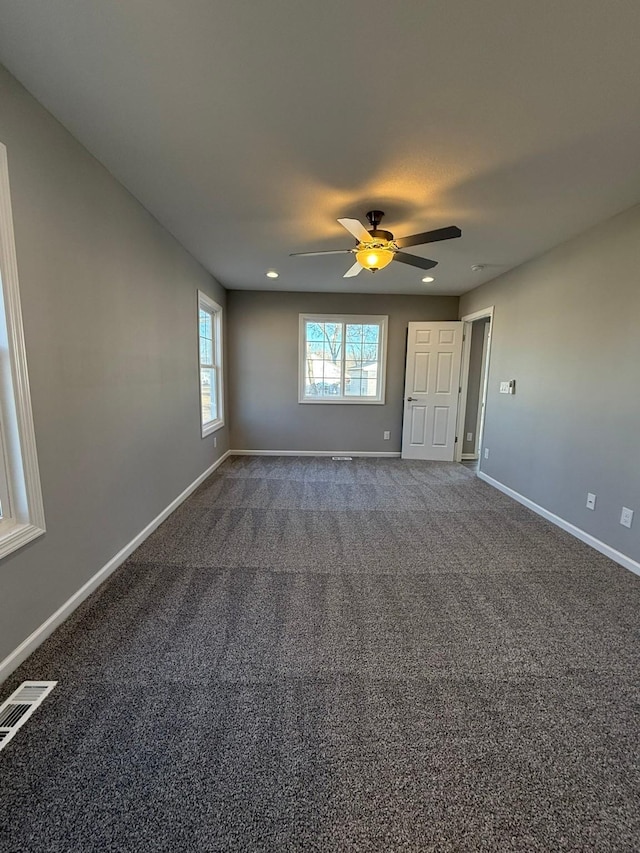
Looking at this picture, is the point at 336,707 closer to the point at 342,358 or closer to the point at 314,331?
the point at 342,358

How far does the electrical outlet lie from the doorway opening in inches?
98.3

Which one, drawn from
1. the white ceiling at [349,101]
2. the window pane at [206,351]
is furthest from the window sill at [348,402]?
the white ceiling at [349,101]

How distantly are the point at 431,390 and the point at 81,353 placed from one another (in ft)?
14.5

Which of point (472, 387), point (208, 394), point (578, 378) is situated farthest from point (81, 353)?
point (472, 387)

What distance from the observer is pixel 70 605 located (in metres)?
1.83

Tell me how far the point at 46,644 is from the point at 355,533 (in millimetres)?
2017

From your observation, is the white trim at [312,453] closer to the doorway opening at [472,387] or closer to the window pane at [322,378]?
the window pane at [322,378]

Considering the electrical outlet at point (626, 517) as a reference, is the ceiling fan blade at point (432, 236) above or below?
above

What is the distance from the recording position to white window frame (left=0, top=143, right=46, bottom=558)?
4.68 ft

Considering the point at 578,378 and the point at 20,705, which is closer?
the point at 20,705

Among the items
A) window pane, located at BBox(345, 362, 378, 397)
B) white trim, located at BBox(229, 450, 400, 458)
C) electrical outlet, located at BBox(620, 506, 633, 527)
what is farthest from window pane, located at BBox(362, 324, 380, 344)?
electrical outlet, located at BBox(620, 506, 633, 527)

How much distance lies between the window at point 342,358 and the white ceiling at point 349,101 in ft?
8.43

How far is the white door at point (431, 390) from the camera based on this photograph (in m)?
5.05

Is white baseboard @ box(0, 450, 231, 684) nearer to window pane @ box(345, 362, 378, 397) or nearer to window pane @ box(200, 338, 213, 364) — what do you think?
window pane @ box(200, 338, 213, 364)
